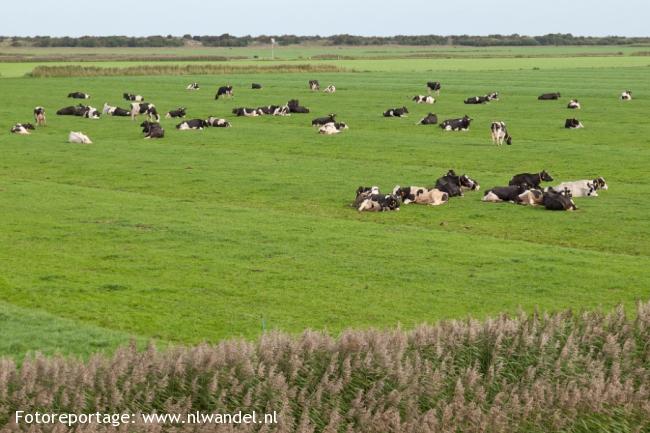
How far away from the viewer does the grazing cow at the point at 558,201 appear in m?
26.5

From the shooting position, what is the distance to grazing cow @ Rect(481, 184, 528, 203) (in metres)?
27.8

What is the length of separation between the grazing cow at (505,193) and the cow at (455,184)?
0.90 m

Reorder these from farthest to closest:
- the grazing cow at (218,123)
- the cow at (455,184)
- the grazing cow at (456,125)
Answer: the grazing cow at (218,123) → the grazing cow at (456,125) → the cow at (455,184)

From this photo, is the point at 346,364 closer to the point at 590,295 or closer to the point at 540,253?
the point at 590,295

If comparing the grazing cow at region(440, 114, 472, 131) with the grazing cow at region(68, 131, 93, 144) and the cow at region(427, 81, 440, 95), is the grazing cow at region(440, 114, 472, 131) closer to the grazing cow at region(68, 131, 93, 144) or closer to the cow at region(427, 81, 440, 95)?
the grazing cow at region(68, 131, 93, 144)

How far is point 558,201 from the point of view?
87.1ft

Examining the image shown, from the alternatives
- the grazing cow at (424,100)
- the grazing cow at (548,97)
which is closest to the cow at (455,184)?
the grazing cow at (424,100)

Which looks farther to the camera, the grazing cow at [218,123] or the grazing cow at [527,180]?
the grazing cow at [218,123]

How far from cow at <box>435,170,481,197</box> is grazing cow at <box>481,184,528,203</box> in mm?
902

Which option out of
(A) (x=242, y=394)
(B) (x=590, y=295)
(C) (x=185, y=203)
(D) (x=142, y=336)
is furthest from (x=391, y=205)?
(A) (x=242, y=394)

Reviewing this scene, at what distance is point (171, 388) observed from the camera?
422 inches

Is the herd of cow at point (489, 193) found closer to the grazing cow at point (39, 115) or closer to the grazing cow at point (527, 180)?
the grazing cow at point (527, 180)

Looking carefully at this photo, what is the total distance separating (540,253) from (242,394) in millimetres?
11886

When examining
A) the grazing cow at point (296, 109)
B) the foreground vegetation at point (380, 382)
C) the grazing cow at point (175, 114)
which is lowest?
the grazing cow at point (175, 114)
